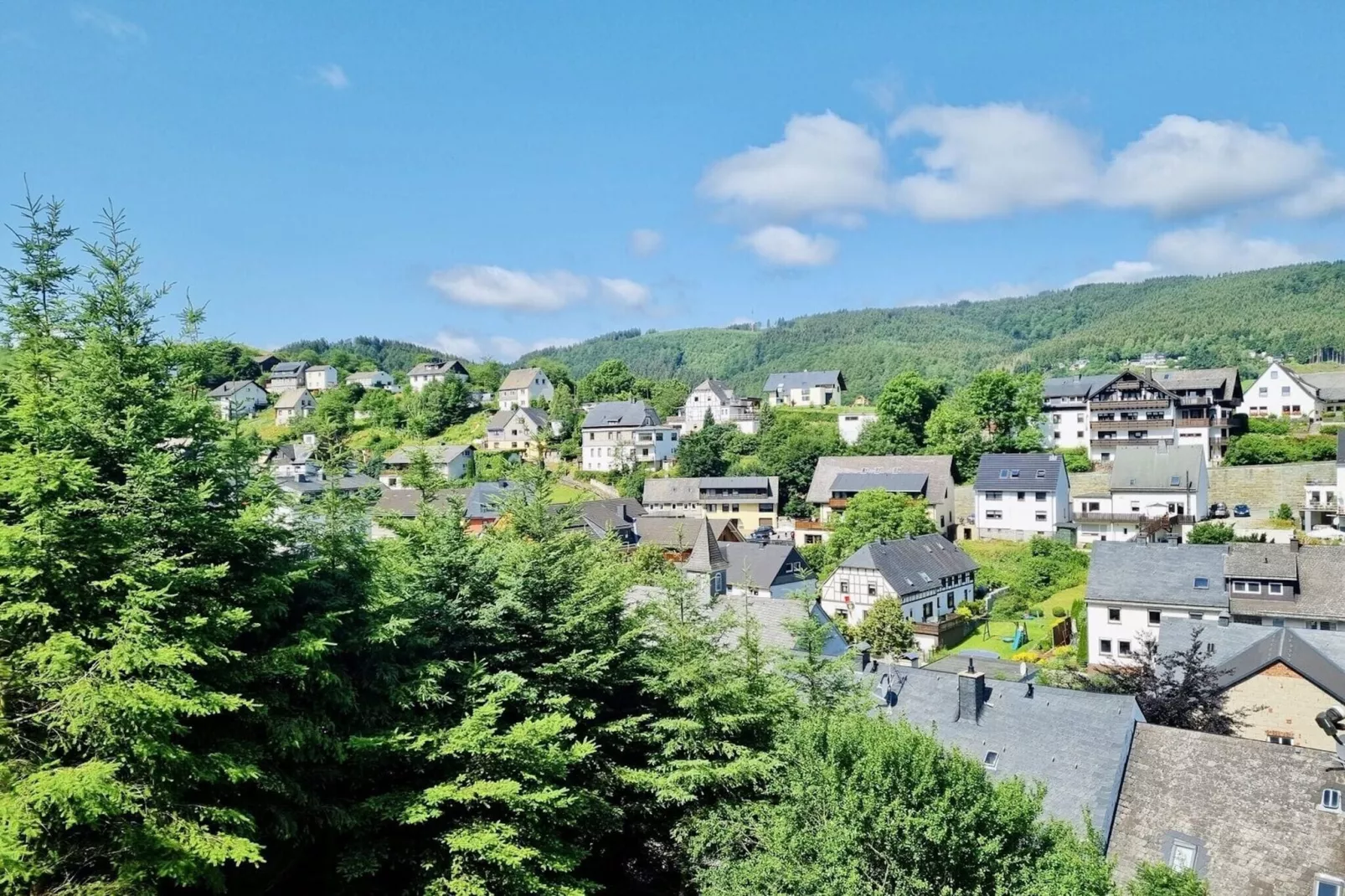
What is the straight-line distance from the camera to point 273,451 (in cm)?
1471

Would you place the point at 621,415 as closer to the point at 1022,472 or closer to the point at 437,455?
the point at 437,455

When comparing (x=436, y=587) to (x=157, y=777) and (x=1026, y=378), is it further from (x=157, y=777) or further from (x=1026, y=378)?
(x=1026, y=378)

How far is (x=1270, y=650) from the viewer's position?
2662 cm

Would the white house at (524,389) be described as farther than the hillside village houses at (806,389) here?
No

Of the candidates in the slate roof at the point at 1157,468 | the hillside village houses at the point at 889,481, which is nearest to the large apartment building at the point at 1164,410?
the slate roof at the point at 1157,468

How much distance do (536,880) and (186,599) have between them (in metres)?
6.90

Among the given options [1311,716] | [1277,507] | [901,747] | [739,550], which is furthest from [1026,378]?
[901,747]

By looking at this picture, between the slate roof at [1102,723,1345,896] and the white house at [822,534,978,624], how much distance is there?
22.6 m

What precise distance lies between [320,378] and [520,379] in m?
42.5

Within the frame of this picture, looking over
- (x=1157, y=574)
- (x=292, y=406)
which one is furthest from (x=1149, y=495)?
(x=292, y=406)

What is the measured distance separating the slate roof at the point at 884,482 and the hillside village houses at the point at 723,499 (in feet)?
19.6

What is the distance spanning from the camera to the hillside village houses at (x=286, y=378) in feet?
447

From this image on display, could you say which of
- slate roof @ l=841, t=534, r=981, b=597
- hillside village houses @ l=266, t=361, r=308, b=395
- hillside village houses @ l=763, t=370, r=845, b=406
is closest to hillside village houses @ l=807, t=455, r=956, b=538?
slate roof @ l=841, t=534, r=981, b=597

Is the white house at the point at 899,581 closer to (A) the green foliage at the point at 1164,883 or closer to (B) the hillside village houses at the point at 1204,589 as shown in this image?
(B) the hillside village houses at the point at 1204,589
